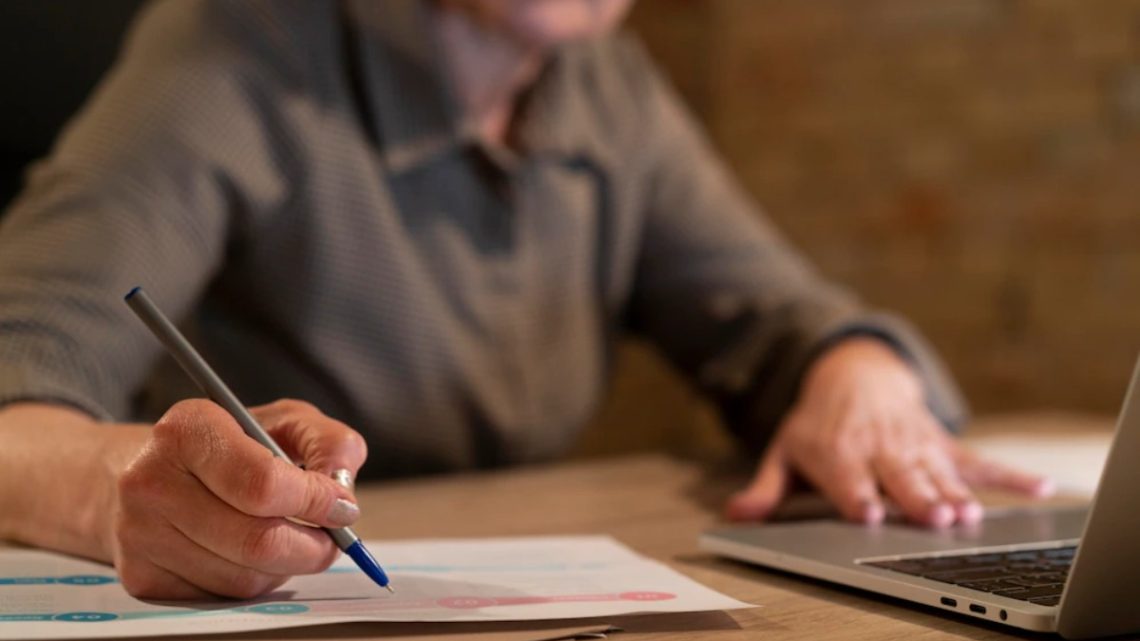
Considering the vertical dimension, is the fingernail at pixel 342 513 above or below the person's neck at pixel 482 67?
below

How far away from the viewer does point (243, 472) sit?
1.75 feet

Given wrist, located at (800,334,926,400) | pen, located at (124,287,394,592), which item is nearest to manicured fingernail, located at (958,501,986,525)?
wrist, located at (800,334,926,400)

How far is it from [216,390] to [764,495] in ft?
1.57

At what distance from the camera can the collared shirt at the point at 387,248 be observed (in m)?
0.90

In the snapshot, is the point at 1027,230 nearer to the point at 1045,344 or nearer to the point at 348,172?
the point at 1045,344

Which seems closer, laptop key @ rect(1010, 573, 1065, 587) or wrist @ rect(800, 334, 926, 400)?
laptop key @ rect(1010, 573, 1065, 587)

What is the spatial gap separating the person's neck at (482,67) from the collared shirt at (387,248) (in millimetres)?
28

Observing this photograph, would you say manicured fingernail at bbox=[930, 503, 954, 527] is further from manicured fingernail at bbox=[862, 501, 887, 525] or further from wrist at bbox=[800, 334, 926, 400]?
wrist at bbox=[800, 334, 926, 400]

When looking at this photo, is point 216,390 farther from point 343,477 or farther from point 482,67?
point 482,67

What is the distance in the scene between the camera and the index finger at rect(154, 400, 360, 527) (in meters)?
0.53

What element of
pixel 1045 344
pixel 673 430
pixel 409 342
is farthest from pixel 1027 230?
pixel 409 342

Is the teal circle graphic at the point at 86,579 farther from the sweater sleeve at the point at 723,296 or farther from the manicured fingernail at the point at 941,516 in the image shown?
the sweater sleeve at the point at 723,296

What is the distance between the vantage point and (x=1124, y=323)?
A: 200cm

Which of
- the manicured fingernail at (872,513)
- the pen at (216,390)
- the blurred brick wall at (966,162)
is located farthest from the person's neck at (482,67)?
the blurred brick wall at (966,162)
